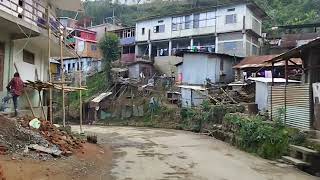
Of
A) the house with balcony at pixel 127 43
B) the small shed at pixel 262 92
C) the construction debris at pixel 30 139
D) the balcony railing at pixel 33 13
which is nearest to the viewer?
the construction debris at pixel 30 139

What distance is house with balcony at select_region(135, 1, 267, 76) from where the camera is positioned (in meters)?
42.3

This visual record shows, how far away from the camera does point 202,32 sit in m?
45.7

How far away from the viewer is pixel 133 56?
52.6 m

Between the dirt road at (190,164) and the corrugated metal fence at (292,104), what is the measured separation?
8.26 feet

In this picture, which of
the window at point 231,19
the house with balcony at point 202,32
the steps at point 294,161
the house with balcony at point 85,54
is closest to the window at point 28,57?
the steps at point 294,161

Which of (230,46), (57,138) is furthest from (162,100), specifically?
(57,138)

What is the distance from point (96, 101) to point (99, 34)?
2376 centimetres

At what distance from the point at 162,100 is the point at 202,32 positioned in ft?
38.7

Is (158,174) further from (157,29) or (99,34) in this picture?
(99,34)

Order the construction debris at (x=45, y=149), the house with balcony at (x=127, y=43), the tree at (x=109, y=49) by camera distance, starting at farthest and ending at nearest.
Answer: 1. the house with balcony at (x=127, y=43)
2. the tree at (x=109, y=49)
3. the construction debris at (x=45, y=149)

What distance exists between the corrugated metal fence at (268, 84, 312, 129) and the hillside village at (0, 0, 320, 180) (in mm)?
67

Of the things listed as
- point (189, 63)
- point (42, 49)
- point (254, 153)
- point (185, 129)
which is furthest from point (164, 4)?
point (254, 153)

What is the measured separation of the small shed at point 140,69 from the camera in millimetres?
47000

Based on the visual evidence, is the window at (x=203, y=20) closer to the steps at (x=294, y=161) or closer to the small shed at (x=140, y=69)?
the small shed at (x=140, y=69)
